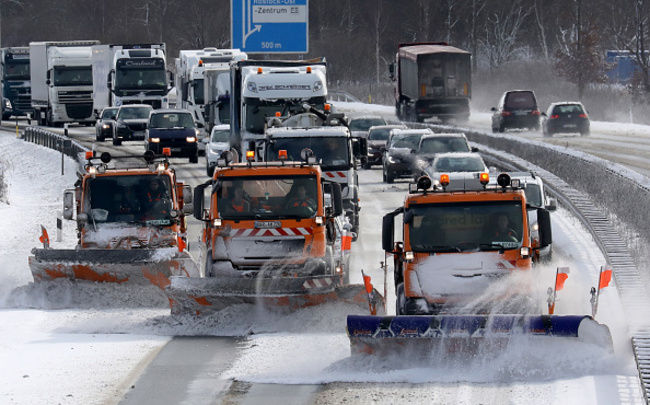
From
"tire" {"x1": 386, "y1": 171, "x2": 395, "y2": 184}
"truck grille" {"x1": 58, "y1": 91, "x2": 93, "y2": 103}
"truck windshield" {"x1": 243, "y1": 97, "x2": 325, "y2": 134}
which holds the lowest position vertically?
"tire" {"x1": 386, "y1": 171, "x2": 395, "y2": 184}

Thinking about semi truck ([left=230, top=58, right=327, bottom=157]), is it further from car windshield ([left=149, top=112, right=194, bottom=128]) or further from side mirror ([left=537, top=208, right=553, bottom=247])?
side mirror ([left=537, top=208, right=553, bottom=247])

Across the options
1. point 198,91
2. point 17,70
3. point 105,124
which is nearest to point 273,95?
point 198,91

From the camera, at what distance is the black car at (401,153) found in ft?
103

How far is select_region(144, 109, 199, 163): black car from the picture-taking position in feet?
122

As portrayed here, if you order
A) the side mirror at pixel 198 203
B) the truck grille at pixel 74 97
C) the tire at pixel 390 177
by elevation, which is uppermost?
the truck grille at pixel 74 97

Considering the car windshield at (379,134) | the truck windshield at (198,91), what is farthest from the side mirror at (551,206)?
the truck windshield at (198,91)

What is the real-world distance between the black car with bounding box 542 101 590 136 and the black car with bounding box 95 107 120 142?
1645cm

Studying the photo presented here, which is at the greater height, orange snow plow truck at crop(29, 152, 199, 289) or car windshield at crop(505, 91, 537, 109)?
car windshield at crop(505, 91, 537, 109)

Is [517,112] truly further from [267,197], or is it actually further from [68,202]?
[267,197]

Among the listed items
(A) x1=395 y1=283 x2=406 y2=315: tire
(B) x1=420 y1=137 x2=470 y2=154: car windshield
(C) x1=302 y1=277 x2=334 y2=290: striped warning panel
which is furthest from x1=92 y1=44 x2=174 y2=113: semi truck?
(A) x1=395 y1=283 x2=406 y2=315: tire

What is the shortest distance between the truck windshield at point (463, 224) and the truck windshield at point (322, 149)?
9050mm

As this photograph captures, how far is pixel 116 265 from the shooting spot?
16375mm

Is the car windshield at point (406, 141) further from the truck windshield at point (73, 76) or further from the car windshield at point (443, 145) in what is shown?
the truck windshield at point (73, 76)

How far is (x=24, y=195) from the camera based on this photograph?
35.9 meters
